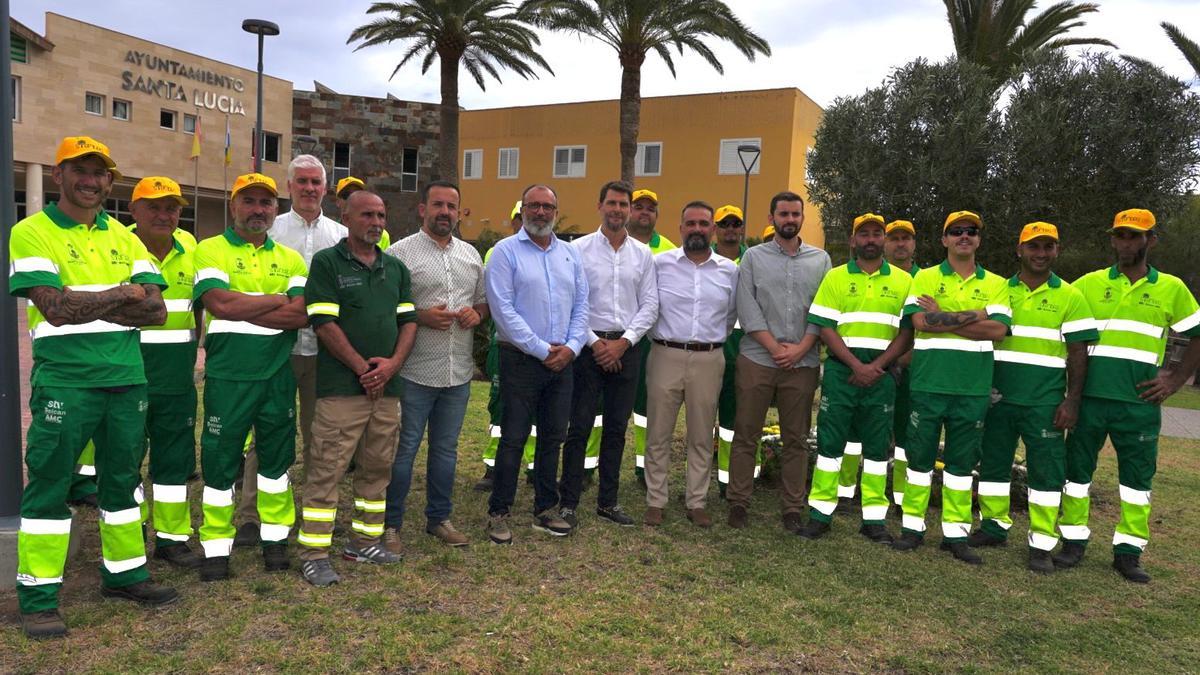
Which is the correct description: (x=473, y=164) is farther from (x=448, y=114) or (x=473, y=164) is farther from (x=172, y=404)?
(x=172, y=404)

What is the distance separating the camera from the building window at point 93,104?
30812mm

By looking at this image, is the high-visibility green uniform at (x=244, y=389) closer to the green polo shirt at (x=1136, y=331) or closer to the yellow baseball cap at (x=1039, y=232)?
the yellow baseball cap at (x=1039, y=232)

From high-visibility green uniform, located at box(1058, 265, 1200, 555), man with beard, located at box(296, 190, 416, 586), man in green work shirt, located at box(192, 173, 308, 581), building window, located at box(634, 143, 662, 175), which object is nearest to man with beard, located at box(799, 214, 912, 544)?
high-visibility green uniform, located at box(1058, 265, 1200, 555)

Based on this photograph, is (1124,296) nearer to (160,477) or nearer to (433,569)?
(433,569)

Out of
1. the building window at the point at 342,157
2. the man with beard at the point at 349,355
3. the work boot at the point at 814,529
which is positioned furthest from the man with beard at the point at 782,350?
the building window at the point at 342,157

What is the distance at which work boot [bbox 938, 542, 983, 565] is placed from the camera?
548cm

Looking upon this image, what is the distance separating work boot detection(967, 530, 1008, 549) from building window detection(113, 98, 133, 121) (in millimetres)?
35073

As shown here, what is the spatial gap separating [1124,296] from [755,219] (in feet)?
85.2

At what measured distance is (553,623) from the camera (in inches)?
165

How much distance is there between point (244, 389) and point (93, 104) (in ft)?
109

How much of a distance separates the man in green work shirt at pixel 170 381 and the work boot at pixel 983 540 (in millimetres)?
5160

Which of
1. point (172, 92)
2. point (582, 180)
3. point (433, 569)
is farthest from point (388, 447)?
point (172, 92)

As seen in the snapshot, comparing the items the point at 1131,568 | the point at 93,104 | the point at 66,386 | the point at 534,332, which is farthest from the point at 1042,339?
the point at 93,104

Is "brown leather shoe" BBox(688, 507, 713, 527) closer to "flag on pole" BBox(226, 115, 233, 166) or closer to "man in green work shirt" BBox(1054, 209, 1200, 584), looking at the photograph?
"man in green work shirt" BBox(1054, 209, 1200, 584)
